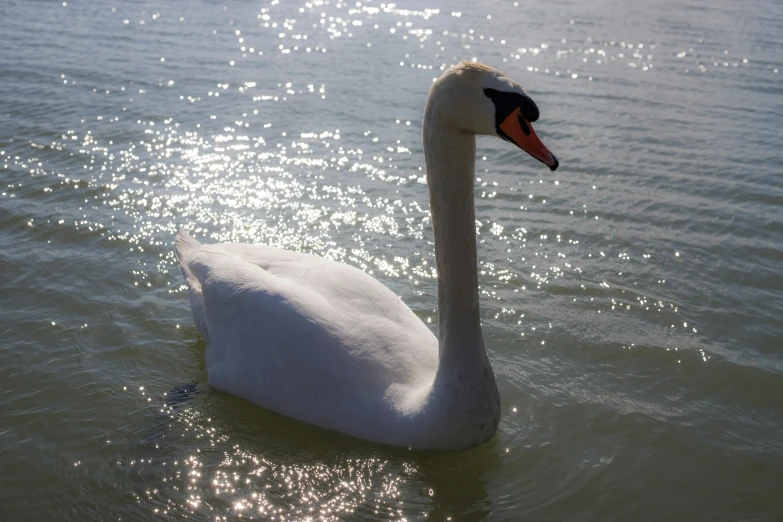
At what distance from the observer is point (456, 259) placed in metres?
4.75

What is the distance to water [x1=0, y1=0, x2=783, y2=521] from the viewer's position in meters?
4.82

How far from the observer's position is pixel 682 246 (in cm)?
756

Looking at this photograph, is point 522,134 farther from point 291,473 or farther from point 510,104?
point 291,473

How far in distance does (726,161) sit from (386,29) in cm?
871

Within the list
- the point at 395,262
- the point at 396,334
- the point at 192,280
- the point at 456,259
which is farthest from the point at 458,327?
the point at 395,262

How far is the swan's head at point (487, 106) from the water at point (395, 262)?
190 centimetres

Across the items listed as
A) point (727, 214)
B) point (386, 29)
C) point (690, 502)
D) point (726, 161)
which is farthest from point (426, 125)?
point (386, 29)

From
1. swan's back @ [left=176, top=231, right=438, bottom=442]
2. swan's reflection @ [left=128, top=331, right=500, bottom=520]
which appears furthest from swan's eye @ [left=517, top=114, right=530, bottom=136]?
swan's reflection @ [left=128, top=331, right=500, bottom=520]

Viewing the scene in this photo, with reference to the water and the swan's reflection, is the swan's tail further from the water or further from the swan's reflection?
the swan's reflection

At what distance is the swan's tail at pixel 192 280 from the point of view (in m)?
5.84

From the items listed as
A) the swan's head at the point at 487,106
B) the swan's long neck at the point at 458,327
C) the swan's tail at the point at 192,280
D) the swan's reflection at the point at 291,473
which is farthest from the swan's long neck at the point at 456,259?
the swan's tail at the point at 192,280

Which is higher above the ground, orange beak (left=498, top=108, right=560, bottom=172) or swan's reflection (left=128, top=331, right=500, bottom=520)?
orange beak (left=498, top=108, right=560, bottom=172)

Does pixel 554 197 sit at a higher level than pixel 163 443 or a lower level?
higher

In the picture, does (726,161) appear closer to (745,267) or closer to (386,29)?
(745,267)
